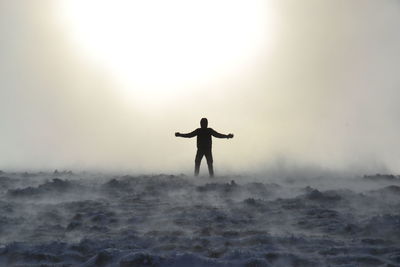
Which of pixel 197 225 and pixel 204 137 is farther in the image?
pixel 204 137

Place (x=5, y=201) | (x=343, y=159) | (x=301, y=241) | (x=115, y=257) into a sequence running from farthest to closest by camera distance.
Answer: (x=343, y=159) → (x=5, y=201) → (x=301, y=241) → (x=115, y=257)

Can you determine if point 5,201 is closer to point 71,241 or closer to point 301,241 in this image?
point 71,241

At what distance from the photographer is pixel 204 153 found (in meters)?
20.1

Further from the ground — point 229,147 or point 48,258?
point 229,147

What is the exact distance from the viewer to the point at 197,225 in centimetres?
998

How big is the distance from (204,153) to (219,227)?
10375 millimetres

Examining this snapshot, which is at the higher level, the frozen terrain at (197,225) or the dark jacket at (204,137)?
the dark jacket at (204,137)

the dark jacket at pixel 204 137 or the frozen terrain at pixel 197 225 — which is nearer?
the frozen terrain at pixel 197 225

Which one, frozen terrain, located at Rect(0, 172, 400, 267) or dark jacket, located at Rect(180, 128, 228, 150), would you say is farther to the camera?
dark jacket, located at Rect(180, 128, 228, 150)

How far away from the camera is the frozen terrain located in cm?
788

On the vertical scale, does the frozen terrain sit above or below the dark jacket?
below

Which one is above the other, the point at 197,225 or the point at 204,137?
the point at 204,137

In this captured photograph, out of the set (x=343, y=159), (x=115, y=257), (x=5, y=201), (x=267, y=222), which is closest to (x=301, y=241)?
(x=267, y=222)

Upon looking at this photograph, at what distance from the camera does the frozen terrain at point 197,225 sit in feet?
25.8
